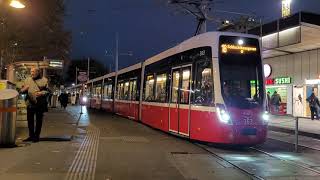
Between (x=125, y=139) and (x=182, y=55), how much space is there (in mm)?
3481

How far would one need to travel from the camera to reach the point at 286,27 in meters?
30.8

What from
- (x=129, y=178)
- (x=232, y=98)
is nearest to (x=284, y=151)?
(x=232, y=98)

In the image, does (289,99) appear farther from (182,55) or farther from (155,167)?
(155,167)

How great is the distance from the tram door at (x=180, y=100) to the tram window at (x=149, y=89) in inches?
153

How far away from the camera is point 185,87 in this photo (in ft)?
55.5

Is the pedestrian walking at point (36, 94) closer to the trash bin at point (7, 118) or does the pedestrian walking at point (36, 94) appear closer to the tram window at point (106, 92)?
the trash bin at point (7, 118)

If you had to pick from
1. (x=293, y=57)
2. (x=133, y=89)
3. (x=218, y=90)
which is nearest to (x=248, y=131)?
(x=218, y=90)

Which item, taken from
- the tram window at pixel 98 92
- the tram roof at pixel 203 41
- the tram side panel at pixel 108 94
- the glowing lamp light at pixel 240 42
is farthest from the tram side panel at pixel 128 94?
the glowing lamp light at pixel 240 42

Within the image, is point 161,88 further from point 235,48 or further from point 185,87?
point 235,48

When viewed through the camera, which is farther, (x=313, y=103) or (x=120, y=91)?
(x=120, y=91)

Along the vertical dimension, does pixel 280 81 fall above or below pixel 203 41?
Answer: below

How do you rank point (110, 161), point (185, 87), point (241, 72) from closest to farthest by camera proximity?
point (110, 161) < point (241, 72) < point (185, 87)

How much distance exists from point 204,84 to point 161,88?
5.13 meters

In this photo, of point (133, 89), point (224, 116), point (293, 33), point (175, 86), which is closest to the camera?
point (224, 116)
